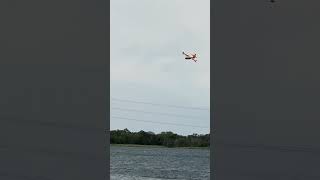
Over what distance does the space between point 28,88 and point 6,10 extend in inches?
21.9

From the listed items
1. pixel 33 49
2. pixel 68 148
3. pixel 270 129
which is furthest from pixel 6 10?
pixel 270 129

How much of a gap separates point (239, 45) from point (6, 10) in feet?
5.38

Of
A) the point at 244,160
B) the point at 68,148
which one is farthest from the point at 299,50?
the point at 68,148

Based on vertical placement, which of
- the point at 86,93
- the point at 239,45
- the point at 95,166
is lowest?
the point at 95,166

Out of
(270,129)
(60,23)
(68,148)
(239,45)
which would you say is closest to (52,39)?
(60,23)

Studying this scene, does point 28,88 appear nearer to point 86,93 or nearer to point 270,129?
point 86,93

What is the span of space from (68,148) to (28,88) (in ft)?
1.63

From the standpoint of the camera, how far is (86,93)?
17.1ft

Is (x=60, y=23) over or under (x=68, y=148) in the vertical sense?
over

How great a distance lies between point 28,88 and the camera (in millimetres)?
5156

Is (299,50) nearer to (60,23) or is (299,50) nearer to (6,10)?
(60,23)

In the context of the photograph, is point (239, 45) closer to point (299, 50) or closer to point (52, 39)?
point (299, 50)

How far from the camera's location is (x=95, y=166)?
17.1 ft

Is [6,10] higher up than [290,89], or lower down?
higher up
